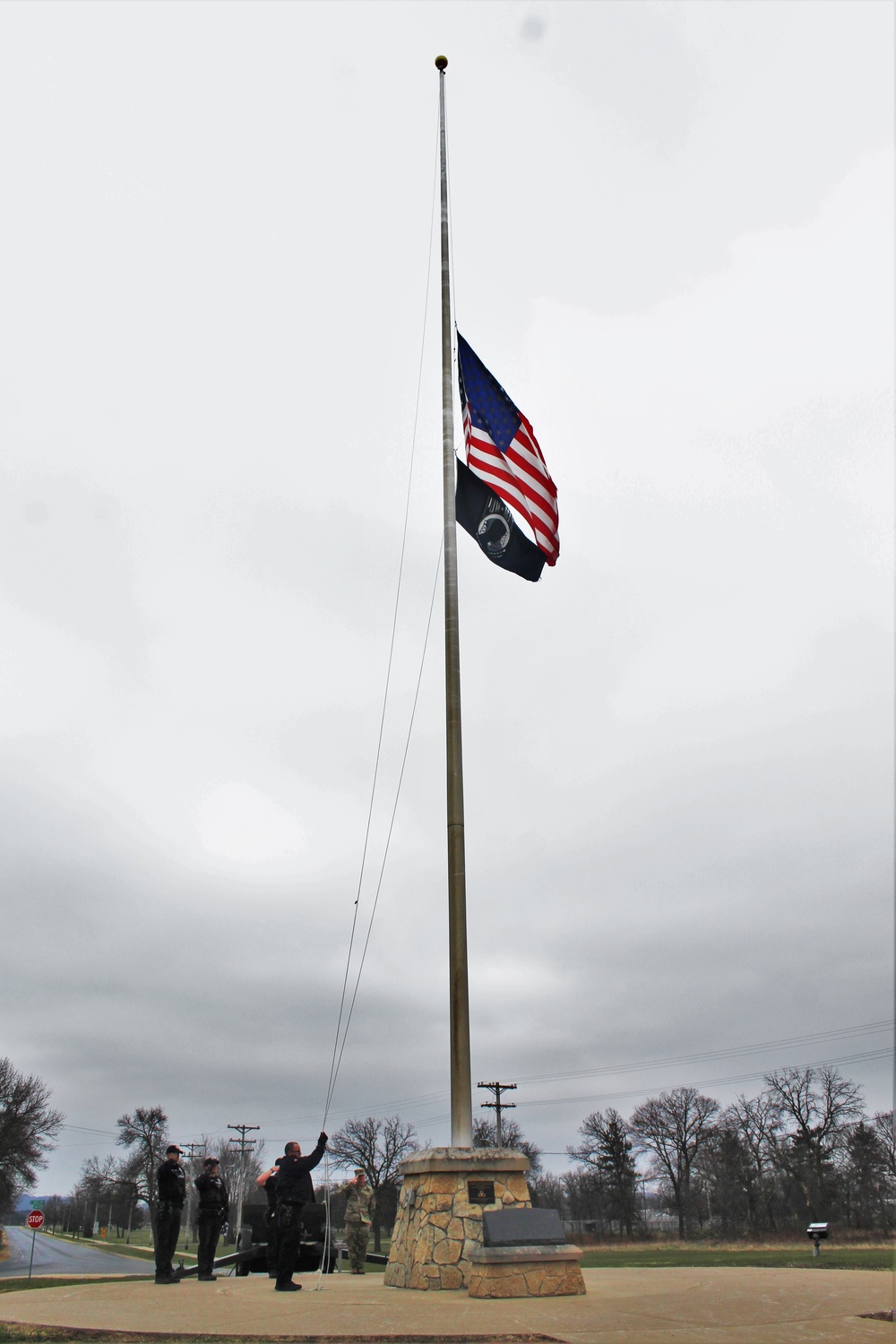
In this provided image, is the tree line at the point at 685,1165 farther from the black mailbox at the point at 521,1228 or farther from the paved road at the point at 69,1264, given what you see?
the black mailbox at the point at 521,1228

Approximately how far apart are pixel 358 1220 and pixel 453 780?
6.51m

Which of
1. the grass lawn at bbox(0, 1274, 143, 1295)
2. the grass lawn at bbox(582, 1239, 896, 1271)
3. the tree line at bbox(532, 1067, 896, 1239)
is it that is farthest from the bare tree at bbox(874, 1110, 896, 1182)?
the grass lawn at bbox(0, 1274, 143, 1295)

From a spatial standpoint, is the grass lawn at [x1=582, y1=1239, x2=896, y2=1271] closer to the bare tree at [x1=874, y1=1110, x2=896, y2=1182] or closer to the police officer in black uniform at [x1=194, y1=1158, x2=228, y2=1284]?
the police officer in black uniform at [x1=194, y1=1158, x2=228, y2=1284]

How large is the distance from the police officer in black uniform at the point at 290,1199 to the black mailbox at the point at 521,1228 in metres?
A: 1.79

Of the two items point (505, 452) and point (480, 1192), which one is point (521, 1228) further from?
point (505, 452)

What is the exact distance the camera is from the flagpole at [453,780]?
10.1m

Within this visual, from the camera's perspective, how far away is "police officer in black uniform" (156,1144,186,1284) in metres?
10.3

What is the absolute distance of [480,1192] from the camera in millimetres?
9586

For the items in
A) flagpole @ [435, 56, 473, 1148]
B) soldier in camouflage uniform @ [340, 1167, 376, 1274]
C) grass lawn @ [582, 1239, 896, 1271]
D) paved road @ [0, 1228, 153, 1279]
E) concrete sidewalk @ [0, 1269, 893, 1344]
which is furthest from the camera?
paved road @ [0, 1228, 153, 1279]

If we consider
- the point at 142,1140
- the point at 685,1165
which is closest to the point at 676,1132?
the point at 685,1165

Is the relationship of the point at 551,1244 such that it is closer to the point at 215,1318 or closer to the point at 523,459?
the point at 215,1318

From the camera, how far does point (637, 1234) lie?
209 feet

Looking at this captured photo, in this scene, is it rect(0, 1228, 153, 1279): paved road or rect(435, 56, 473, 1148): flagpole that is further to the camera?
rect(0, 1228, 153, 1279): paved road

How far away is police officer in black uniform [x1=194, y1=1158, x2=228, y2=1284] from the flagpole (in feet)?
9.77
